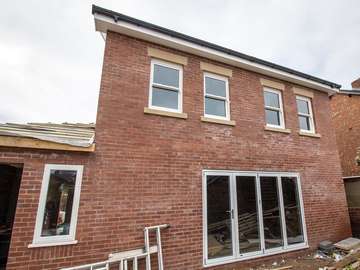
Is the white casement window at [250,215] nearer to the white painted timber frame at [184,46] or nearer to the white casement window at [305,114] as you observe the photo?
the white casement window at [305,114]

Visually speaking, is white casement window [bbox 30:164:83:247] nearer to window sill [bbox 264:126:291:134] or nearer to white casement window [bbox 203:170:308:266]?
white casement window [bbox 203:170:308:266]

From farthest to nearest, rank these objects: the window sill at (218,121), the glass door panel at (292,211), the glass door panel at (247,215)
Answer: the glass door panel at (292,211) → the window sill at (218,121) → the glass door panel at (247,215)

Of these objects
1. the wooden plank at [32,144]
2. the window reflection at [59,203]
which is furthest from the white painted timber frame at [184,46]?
the window reflection at [59,203]

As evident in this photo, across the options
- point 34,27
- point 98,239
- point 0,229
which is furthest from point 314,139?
point 34,27

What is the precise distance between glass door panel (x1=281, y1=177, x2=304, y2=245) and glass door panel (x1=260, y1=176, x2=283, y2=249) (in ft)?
1.17

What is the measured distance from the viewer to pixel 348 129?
37.9ft

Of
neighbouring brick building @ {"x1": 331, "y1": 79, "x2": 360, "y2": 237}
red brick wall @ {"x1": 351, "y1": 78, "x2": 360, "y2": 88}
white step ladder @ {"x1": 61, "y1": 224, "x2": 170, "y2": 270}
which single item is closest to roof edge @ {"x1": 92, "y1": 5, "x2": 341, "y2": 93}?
neighbouring brick building @ {"x1": 331, "y1": 79, "x2": 360, "y2": 237}

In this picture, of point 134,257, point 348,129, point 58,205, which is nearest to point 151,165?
point 134,257

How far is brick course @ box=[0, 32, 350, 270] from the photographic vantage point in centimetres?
394

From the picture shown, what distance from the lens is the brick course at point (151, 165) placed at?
155 inches

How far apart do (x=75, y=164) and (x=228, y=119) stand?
15.4ft

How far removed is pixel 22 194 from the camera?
373 centimetres

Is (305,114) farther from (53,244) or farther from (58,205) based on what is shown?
(53,244)

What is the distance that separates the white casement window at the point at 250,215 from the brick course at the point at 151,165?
10.8 inches
